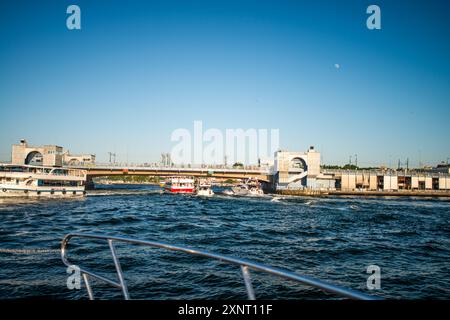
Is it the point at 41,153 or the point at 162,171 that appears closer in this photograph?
the point at 162,171

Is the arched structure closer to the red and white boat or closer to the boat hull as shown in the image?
the red and white boat

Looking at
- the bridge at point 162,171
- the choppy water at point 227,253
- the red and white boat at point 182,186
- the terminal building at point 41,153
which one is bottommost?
the red and white boat at point 182,186

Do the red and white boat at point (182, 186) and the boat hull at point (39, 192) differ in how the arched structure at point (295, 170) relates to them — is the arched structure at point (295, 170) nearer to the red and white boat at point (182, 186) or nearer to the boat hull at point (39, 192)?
the red and white boat at point (182, 186)

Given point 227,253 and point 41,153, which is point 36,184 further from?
point 227,253

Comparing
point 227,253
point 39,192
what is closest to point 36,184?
point 39,192

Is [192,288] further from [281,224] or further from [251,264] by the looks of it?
[281,224]

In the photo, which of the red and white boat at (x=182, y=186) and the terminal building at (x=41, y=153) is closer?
the red and white boat at (x=182, y=186)

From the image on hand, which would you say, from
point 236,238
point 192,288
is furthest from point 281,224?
point 192,288

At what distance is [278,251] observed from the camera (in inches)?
672

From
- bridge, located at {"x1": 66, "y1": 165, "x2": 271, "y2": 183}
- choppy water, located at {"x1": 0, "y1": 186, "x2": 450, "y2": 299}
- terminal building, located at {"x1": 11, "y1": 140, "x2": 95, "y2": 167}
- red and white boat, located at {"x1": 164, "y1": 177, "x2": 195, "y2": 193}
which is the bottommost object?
red and white boat, located at {"x1": 164, "y1": 177, "x2": 195, "y2": 193}

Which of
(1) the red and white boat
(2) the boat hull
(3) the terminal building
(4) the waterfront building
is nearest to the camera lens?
(2) the boat hull

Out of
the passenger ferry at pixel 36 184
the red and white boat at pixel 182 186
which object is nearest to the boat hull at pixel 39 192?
the passenger ferry at pixel 36 184

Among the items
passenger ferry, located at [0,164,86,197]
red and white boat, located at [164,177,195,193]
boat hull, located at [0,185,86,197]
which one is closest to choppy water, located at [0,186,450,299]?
boat hull, located at [0,185,86,197]
